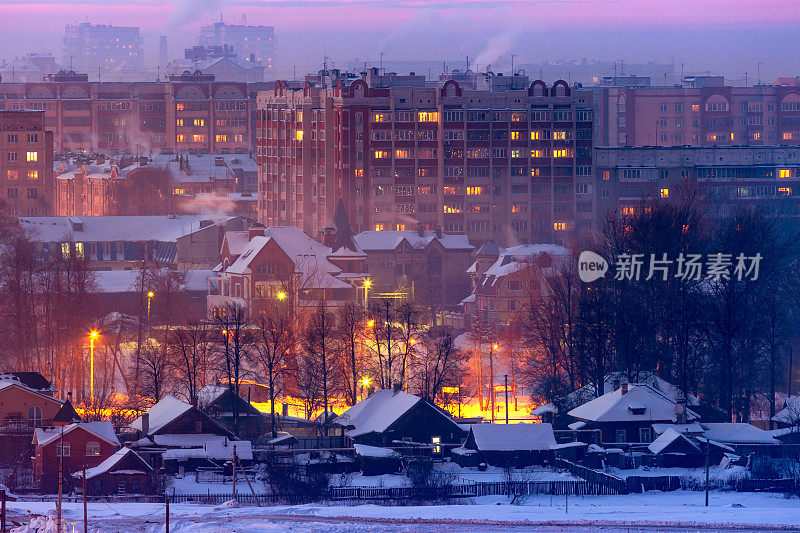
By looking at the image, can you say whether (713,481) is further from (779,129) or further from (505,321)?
(779,129)

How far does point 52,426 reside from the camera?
179ft

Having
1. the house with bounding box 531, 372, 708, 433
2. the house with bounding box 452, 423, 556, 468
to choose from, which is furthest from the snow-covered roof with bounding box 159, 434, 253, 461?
the house with bounding box 531, 372, 708, 433

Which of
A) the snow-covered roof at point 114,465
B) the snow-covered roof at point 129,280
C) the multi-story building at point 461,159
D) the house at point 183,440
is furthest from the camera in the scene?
the multi-story building at point 461,159

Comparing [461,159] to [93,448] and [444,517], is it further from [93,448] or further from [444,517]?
[444,517]

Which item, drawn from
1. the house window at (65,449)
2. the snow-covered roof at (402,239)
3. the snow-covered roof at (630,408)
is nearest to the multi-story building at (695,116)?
the snow-covered roof at (402,239)

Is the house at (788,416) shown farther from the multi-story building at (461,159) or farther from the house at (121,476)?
the multi-story building at (461,159)

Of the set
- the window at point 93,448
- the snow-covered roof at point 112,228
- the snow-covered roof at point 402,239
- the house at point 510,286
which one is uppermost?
the snow-covered roof at point 112,228

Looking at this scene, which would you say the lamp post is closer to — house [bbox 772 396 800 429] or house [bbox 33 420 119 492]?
house [bbox 33 420 119 492]

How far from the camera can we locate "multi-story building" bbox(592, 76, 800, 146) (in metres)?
161

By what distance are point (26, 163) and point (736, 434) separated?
79735 millimetres

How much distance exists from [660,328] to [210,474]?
68.2ft

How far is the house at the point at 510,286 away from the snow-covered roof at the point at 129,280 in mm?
13999

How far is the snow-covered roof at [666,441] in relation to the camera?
53.8 metres

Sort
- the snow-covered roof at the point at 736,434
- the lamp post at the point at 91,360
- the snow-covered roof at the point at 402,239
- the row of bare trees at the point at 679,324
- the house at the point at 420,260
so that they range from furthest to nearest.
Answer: the snow-covered roof at the point at 402,239 < the house at the point at 420,260 < the lamp post at the point at 91,360 < the row of bare trees at the point at 679,324 < the snow-covered roof at the point at 736,434
